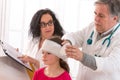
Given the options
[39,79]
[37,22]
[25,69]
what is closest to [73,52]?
[39,79]

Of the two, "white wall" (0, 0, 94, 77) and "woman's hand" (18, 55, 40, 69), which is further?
"white wall" (0, 0, 94, 77)

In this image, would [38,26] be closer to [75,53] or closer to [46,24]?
[46,24]

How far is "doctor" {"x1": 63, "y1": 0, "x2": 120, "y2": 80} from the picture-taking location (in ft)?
4.71

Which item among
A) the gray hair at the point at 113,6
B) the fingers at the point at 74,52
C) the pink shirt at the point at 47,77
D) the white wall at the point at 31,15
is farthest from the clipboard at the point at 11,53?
the white wall at the point at 31,15

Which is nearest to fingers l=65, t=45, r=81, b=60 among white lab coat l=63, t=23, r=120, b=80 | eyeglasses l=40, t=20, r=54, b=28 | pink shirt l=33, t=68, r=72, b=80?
white lab coat l=63, t=23, r=120, b=80

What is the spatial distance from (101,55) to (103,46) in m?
0.05

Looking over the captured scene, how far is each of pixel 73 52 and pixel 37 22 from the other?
877 millimetres

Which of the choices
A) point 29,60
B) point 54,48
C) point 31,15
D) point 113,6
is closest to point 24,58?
point 29,60

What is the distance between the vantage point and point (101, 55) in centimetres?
160

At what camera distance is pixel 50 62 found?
1.66 m

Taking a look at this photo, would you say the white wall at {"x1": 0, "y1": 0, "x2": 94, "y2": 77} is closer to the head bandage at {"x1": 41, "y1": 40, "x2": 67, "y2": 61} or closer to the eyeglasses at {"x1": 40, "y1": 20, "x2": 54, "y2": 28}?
the eyeglasses at {"x1": 40, "y1": 20, "x2": 54, "y2": 28}

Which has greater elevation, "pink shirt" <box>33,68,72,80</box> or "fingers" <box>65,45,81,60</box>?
"fingers" <box>65,45,81,60</box>

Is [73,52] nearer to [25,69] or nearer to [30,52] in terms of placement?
[25,69]

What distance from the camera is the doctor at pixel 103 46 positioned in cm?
143
